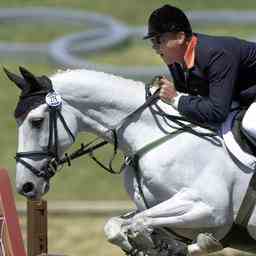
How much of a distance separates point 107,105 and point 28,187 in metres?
0.75

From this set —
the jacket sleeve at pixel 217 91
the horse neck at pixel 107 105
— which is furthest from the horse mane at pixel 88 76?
the jacket sleeve at pixel 217 91

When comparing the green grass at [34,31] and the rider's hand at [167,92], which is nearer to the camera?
the rider's hand at [167,92]

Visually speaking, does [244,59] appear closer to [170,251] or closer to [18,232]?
[170,251]

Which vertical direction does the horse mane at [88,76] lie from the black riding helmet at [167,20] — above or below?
below

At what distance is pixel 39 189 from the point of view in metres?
7.21

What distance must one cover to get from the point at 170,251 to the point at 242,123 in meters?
0.98

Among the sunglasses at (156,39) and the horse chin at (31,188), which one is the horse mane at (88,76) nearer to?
the sunglasses at (156,39)

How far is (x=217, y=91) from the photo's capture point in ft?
23.3

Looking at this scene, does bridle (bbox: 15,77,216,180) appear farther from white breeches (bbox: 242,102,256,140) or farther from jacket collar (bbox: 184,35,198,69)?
jacket collar (bbox: 184,35,198,69)

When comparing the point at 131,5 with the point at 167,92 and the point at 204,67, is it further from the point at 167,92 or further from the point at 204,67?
the point at 204,67

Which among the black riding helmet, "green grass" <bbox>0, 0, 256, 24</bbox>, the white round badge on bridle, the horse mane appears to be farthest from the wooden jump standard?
"green grass" <bbox>0, 0, 256, 24</bbox>

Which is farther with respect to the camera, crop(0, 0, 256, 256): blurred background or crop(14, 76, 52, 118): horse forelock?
crop(0, 0, 256, 256): blurred background

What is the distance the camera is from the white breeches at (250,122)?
23.6ft

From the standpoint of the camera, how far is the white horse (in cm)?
718
